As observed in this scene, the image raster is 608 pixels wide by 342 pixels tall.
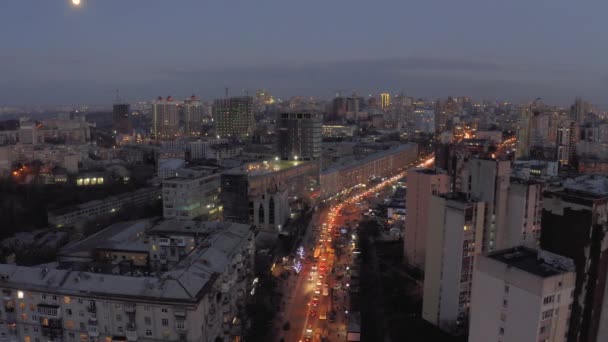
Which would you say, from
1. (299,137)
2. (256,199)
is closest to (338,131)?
(299,137)

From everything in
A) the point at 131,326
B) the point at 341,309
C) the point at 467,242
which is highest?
the point at 467,242

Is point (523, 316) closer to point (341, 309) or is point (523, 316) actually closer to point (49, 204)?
point (341, 309)

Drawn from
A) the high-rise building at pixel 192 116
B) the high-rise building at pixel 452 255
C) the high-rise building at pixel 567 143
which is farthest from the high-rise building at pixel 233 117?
the high-rise building at pixel 452 255

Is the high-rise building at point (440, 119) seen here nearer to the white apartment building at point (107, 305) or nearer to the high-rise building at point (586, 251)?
the high-rise building at point (586, 251)

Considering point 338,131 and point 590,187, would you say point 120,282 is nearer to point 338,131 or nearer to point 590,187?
point 590,187

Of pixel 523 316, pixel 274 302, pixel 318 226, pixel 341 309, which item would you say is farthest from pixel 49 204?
pixel 523 316

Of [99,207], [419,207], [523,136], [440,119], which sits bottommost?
[99,207]

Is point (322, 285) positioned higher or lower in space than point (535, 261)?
lower
